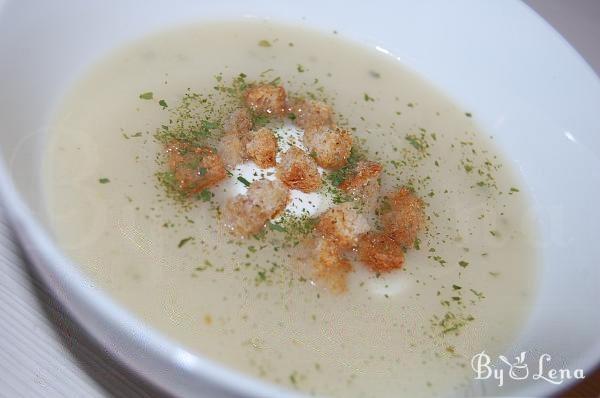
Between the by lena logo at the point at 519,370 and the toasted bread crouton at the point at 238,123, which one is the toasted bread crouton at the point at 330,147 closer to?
the toasted bread crouton at the point at 238,123

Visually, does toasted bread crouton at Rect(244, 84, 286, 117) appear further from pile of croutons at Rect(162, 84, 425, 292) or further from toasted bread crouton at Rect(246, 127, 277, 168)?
toasted bread crouton at Rect(246, 127, 277, 168)

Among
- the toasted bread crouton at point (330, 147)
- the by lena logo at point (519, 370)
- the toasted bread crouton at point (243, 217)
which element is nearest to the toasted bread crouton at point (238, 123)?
the toasted bread crouton at point (330, 147)

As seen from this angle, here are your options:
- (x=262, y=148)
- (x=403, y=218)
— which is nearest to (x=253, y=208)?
(x=262, y=148)

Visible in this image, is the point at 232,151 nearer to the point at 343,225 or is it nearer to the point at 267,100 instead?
the point at 267,100

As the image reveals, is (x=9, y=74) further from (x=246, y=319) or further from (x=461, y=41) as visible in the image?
(x=461, y=41)

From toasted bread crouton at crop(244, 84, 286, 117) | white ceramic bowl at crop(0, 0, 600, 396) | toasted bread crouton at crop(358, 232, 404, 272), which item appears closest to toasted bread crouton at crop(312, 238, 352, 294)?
toasted bread crouton at crop(358, 232, 404, 272)

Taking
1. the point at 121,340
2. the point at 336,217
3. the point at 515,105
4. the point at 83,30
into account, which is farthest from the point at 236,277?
the point at 515,105

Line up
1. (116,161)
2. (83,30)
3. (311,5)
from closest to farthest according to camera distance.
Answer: (116,161) < (83,30) < (311,5)
